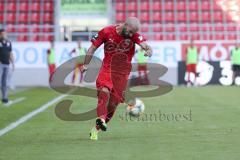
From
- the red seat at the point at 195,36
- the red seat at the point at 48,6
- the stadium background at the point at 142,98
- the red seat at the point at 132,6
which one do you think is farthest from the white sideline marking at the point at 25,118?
the red seat at the point at 132,6

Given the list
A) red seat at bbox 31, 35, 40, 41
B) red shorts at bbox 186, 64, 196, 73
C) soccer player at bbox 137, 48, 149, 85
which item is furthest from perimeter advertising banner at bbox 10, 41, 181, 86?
red seat at bbox 31, 35, 40, 41

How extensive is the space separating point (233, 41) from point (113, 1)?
26.0ft

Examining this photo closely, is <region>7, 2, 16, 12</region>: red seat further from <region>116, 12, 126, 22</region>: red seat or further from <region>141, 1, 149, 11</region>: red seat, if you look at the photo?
<region>141, 1, 149, 11</region>: red seat

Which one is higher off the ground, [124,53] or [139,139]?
[124,53]

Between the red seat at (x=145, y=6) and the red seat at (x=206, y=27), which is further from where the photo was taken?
the red seat at (x=145, y=6)

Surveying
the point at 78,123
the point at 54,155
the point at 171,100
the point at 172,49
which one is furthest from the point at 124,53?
the point at 172,49

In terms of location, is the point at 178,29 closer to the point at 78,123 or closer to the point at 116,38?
the point at 78,123

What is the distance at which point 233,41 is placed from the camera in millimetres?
33031

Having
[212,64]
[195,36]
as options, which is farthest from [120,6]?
[212,64]

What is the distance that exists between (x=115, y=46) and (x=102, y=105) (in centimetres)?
95

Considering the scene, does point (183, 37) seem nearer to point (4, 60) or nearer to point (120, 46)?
point (4, 60)

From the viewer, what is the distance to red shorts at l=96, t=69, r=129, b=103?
10.9 m

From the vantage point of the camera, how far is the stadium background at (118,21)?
3281 cm

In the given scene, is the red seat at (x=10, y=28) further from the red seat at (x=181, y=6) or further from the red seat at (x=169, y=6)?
the red seat at (x=181, y=6)
